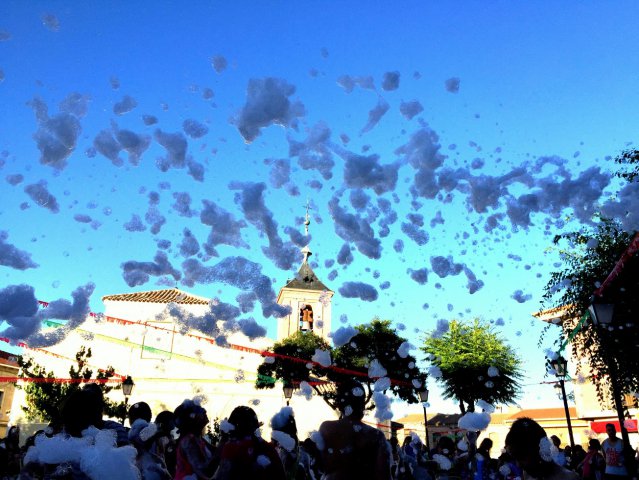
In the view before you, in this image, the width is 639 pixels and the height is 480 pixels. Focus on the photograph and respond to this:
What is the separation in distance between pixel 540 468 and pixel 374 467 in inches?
48.9

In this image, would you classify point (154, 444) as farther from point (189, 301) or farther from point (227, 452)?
point (189, 301)

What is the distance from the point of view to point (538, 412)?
53.2 m

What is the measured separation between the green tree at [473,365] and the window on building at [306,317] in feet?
60.1

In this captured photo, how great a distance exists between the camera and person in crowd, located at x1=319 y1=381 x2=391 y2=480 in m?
3.84

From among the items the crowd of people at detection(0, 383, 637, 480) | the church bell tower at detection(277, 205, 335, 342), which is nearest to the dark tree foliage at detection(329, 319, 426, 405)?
the church bell tower at detection(277, 205, 335, 342)

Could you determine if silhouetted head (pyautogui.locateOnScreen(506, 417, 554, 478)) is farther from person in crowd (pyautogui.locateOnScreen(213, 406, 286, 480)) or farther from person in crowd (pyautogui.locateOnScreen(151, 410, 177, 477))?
person in crowd (pyautogui.locateOnScreen(151, 410, 177, 477))

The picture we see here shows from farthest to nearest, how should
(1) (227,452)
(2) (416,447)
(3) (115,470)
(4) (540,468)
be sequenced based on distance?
(2) (416,447) → (1) (227,452) → (4) (540,468) → (3) (115,470)

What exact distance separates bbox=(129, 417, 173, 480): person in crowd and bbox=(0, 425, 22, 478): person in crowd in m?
4.51

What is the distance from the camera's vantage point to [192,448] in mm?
4297

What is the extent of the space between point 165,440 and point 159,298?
144 feet

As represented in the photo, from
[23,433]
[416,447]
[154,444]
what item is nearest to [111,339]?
[23,433]

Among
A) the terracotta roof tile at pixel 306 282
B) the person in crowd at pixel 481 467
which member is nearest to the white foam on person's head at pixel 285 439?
the person in crowd at pixel 481 467

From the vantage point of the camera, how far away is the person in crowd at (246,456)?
147 inches

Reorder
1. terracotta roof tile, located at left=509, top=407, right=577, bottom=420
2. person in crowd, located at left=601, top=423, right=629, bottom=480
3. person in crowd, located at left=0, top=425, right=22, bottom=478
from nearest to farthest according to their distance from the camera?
1. person in crowd, located at left=0, top=425, right=22, bottom=478
2. person in crowd, located at left=601, top=423, right=629, bottom=480
3. terracotta roof tile, located at left=509, top=407, right=577, bottom=420
